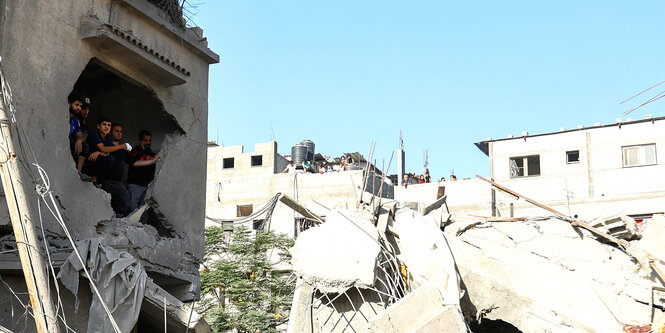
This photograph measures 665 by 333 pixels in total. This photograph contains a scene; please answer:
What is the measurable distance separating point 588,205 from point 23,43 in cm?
2472

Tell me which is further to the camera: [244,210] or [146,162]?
[244,210]

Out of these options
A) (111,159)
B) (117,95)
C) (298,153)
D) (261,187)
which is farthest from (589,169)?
(111,159)

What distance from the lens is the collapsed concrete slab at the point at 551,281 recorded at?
30.8ft

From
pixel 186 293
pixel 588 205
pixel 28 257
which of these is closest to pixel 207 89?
pixel 186 293

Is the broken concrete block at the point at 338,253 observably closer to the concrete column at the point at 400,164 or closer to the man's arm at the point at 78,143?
the man's arm at the point at 78,143

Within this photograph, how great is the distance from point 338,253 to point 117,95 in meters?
6.20

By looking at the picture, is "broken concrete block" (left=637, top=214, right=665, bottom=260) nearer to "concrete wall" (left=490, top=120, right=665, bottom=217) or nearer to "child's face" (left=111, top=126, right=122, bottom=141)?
"child's face" (left=111, top=126, right=122, bottom=141)

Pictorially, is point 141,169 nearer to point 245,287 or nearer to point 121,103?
point 121,103

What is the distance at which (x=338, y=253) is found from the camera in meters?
8.88

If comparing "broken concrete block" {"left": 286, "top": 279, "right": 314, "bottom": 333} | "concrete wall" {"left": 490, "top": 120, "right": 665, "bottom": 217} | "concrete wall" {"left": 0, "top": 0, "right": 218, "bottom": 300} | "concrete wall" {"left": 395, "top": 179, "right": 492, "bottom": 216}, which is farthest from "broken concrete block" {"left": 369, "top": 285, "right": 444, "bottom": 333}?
"concrete wall" {"left": 395, "top": 179, "right": 492, "bottom": 216}

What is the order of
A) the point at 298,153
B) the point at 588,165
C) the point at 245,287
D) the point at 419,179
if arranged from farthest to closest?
1. the point at 298,153
2. the point at 419,179
3. the point at 588,165
4. the point at 245,287

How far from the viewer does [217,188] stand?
35.2m

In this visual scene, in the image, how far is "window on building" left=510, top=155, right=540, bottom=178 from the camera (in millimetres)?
32969

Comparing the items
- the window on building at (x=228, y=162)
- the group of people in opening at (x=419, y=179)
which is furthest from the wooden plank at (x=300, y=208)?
the window on building at (x=228, y=162)
